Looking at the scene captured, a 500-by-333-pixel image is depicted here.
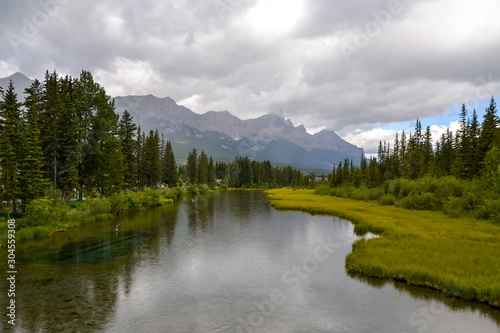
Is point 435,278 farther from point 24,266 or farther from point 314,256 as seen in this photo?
point 24,266

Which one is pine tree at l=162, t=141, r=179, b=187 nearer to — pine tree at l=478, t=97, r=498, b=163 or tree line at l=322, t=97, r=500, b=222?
tree line at l=322, t=97, r=500, b=222

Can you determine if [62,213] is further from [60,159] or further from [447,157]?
[447,157]

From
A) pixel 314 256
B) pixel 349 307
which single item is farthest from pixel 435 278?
pixel 314 256

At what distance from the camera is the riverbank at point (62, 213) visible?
35156 millimetres

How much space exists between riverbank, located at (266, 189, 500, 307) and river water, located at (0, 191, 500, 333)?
1.08m

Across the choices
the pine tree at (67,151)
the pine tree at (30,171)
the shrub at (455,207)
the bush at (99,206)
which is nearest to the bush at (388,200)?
the shrub at (455,207)

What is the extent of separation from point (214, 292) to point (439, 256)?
18.7 m

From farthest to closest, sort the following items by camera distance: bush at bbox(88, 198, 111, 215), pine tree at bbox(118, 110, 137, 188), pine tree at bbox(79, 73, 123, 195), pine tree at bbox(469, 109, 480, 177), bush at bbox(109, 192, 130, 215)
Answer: pine tree at bbox(118, 110, 137, 188)
pine tree at bbox(469, 109, 480, 177)
pine tree at bbox(79, 73, 123, 195)
bush at bbox(109, 192, 130, 215)
bush at bbox(88, 198, 111, 215)

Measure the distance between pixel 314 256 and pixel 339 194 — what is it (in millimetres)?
80309

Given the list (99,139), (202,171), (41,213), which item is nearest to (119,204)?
(99,139)

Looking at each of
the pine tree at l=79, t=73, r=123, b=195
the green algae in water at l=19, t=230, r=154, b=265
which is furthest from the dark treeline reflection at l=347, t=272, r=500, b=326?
the pine tree at l=79, t=73, r=123, b=195

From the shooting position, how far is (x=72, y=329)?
14.5 m

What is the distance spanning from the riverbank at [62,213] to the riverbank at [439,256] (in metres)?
36.0

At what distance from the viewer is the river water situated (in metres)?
15.4
